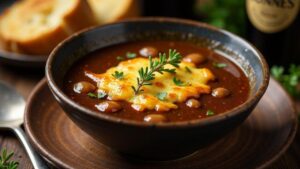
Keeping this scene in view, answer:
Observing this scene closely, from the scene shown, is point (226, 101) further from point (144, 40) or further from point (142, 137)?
point (144, 40)

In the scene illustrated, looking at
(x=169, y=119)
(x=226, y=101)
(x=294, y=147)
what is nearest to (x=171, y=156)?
(x=169, y=119)

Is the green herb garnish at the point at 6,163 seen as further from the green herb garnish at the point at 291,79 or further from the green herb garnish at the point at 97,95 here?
the green herb garnish at the point at 291,79

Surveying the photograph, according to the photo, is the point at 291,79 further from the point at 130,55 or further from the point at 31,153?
the point at 31,153

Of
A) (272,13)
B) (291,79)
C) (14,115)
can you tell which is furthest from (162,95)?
(272,13)

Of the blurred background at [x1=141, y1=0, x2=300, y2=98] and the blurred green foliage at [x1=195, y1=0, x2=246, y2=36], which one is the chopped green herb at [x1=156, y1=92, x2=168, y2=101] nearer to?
the blurred background at [x1=141, y1=0, x2=300, y2=98]

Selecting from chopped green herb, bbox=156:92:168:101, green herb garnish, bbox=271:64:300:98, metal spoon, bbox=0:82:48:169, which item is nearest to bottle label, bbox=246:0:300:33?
green herb garnish, bbox=271:64:300:98
